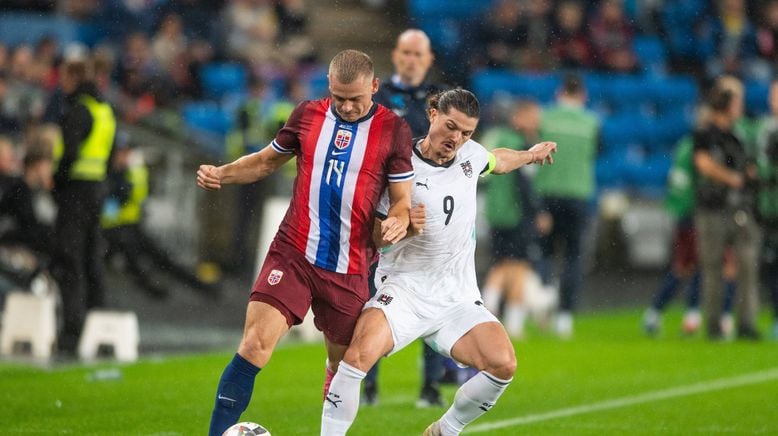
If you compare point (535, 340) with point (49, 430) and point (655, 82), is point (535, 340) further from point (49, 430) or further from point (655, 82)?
point (655, 82)

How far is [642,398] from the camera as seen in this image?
10.9 m

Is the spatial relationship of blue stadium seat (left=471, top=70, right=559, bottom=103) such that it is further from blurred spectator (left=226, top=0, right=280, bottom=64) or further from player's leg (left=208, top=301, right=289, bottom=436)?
player's leg (left=208, top=301, right=289, bottom=436)

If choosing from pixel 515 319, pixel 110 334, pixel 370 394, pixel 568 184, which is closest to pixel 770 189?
pixel 568 184

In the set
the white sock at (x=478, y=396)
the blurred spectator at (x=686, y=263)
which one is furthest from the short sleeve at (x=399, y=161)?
the blurred spectator at (x=686, y=263)

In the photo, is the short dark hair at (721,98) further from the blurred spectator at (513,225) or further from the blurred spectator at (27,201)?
the blurred spectator at (27,201)

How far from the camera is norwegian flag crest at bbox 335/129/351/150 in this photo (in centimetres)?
759

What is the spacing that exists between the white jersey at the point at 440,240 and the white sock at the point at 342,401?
2.27 ft

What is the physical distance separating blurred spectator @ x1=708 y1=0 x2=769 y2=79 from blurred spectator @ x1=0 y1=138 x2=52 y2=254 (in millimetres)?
12672

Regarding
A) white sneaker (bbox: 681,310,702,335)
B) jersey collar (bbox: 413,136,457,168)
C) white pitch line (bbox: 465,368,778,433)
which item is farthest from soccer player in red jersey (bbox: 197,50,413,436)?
white sneaker (bbox: 681,310,702,335)

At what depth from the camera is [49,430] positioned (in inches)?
347

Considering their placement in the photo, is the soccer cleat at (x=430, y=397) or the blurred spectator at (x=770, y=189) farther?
the blurred spectator at (x=770, y=189)

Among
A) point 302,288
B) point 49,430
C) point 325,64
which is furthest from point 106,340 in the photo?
point 325,64

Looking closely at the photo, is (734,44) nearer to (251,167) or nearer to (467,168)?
(467,168)

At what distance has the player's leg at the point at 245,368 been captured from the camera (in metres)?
7.28
